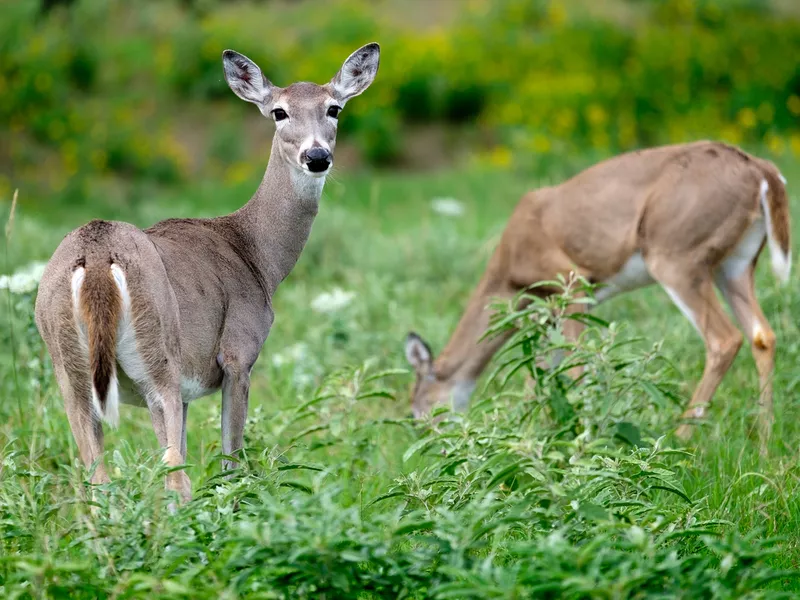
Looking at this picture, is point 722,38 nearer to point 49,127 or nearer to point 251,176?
point 251,176

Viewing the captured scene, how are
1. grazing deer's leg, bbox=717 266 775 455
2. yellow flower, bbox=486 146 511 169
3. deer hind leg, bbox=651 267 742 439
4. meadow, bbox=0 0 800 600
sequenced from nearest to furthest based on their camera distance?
meadow, bbox=0 0 800 600
grazing deer's leg, bbox=717 266 775 455
deer hind leg, bbox=651 267 742 439
yellow flower, bbox=486 146 511 169

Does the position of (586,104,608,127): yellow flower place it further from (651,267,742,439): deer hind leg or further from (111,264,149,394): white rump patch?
(111,264,149,394): white rump patch

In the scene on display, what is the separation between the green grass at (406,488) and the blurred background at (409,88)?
19.6ft

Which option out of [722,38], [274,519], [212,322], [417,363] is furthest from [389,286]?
[722,38]

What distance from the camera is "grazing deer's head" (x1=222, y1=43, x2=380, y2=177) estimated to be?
445 centimetres

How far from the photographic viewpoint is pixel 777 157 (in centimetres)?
1089

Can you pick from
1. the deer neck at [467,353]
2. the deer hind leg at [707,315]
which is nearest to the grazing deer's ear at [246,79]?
the deer neck at [467,353]

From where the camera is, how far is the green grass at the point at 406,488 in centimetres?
301

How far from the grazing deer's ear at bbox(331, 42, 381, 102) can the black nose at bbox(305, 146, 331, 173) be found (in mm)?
614

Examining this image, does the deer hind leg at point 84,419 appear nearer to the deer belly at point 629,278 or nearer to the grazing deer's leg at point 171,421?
the grazing deer's leg at point 171,421

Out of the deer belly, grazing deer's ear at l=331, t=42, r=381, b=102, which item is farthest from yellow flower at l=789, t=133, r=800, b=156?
grazing deer's ear at l=331, t=42, r=381, b=102

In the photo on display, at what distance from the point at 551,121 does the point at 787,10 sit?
5.22m

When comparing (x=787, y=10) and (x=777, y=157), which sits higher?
(x=787, y=10)

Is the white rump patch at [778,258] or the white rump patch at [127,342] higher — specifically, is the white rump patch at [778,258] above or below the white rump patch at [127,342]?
below
